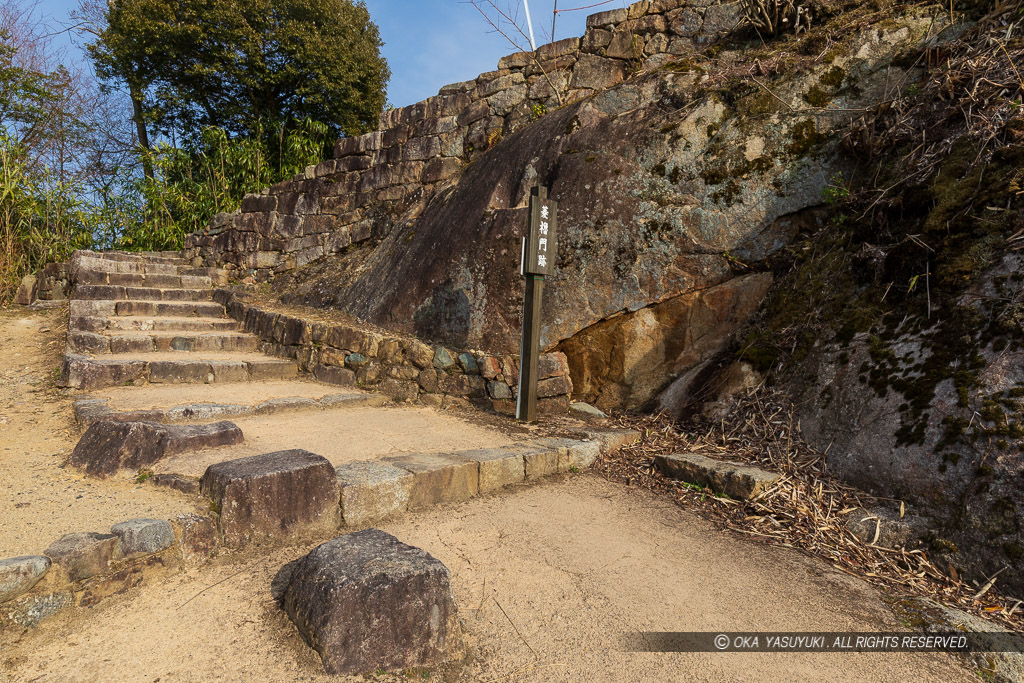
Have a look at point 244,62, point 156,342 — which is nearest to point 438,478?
point 156,342

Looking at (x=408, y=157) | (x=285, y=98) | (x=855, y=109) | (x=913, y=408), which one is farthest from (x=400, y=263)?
(x=285, y=98)

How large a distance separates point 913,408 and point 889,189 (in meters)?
1.60

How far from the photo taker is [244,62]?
1070 centimetres

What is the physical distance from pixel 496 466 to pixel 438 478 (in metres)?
0.42

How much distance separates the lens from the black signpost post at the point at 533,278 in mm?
4148

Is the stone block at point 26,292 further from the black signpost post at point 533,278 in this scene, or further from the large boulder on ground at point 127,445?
the black signpost post at point 533,278

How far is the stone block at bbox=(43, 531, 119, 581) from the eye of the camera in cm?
180

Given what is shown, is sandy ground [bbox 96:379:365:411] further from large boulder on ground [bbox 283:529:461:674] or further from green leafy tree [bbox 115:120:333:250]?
green leafy tree [bbox 115:120:333:250]

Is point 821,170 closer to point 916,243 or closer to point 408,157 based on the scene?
point 916,243

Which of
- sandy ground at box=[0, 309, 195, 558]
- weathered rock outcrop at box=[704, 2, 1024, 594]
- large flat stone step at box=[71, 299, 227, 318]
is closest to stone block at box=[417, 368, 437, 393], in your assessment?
sandy ground at box=[0, 309, 195, 558]

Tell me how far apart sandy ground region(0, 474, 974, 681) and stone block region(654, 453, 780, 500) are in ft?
0.96

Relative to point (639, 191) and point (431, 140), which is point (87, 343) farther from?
point (639, 191)

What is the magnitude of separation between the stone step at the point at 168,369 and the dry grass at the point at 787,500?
134 inches

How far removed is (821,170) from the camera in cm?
407
